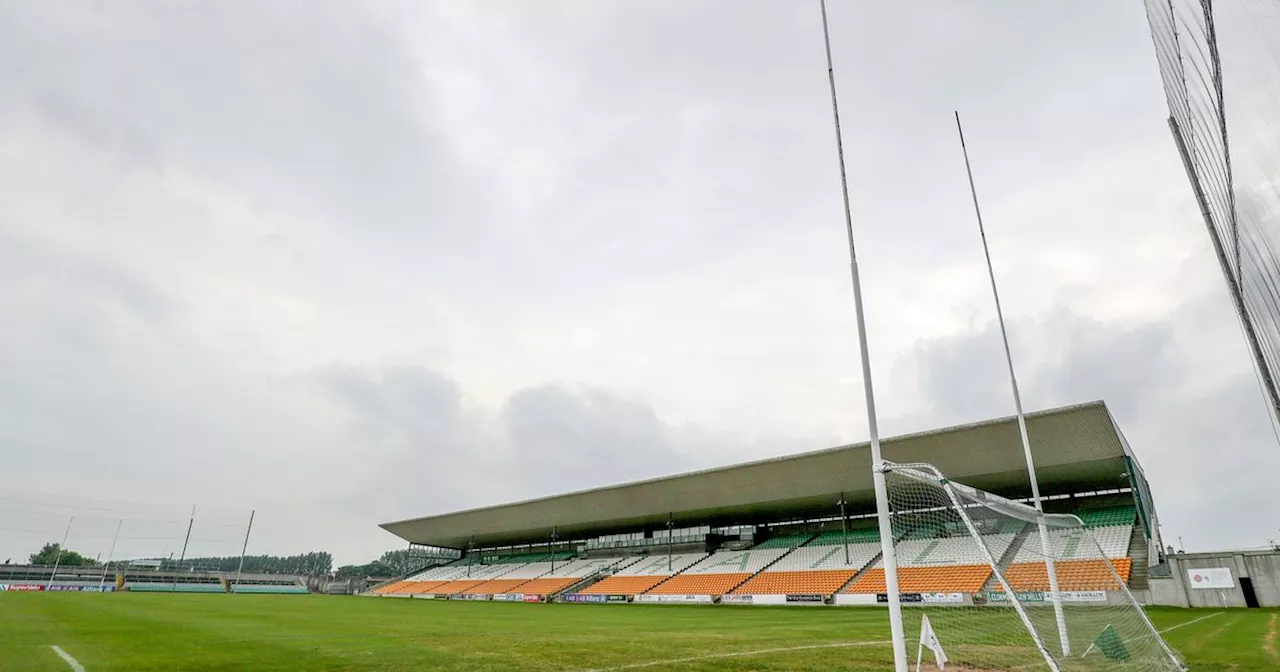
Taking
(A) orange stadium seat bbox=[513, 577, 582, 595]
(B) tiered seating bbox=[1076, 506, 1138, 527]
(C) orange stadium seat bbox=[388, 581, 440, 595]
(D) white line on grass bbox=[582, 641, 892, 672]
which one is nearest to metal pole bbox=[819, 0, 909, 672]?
(D) white line on grass bbox=[582, 641, 892, 672]

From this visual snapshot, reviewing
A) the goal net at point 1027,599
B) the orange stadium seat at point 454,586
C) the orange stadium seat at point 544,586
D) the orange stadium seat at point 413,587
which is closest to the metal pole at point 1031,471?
the goal net at point 1027,599

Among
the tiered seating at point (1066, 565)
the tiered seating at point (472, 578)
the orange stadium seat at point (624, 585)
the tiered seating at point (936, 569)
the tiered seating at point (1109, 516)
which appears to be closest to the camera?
the tiered seating at point (1066, 565)

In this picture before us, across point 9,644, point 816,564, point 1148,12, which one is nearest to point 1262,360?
point 1148,12

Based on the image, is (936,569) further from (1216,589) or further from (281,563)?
(281,563)

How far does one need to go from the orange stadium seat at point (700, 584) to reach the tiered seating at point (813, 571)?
4.46 ft

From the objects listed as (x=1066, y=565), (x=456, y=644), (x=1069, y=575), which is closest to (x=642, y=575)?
(x=1066, y=565)

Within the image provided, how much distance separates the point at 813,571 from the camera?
39.7 meters

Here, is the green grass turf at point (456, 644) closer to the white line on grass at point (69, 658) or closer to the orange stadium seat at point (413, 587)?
the white line on grass at point (69, 658)

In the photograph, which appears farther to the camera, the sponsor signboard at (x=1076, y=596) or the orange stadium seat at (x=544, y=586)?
the orange stadium seat at (x=544, y=586)

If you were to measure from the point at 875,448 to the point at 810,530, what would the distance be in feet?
139

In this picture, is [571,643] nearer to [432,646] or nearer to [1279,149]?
[432,646]

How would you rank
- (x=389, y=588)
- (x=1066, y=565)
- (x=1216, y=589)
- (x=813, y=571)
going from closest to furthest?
(x=1066, y=565)
(x=1216, y=589)
(x=813, y=571)
(x=389, y=588)

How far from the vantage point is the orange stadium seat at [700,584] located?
136ft

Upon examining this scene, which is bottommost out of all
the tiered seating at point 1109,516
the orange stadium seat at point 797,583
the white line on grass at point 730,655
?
the white line on grass at point 730,655
